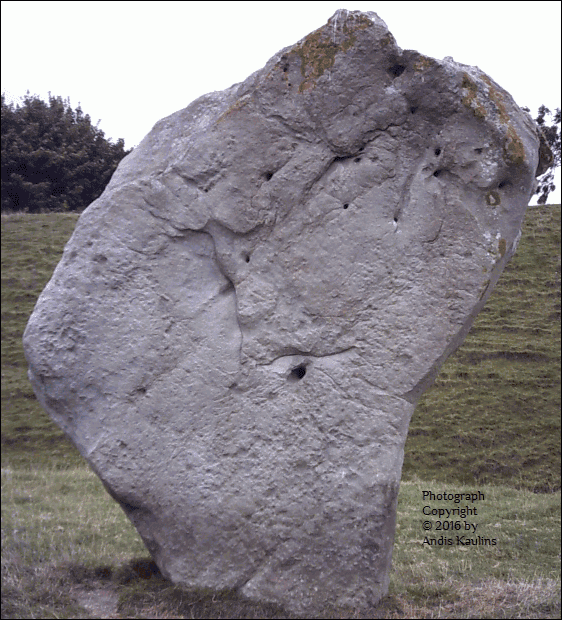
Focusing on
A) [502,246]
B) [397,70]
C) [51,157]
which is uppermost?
[51,157]

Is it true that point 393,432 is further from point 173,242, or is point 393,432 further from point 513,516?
point 513,516

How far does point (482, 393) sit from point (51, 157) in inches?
428

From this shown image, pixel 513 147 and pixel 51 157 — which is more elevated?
pixel 51 157

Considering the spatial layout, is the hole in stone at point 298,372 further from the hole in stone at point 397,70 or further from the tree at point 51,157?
the tree at point 51,157

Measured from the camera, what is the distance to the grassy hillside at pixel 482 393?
9.98 metres

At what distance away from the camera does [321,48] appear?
447 centimetres

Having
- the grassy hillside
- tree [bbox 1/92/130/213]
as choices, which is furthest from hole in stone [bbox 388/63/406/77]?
tree [bbox 1/92/130/213]

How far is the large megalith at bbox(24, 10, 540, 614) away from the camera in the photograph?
4.43 metres

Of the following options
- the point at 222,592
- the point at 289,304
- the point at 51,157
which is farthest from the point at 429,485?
the point at 51,157

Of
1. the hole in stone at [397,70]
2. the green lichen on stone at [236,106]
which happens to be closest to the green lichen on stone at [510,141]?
the hole in stone at [397,70]

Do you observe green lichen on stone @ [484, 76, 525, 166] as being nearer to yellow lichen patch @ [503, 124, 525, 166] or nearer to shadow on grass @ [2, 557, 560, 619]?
yellow lichen patch @ [503, 124, 525, 166]

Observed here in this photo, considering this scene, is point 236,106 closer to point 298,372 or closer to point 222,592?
point 298,372

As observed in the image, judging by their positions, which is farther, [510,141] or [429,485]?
[429,485]

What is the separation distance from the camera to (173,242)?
4.73 m
